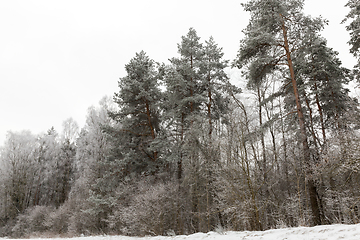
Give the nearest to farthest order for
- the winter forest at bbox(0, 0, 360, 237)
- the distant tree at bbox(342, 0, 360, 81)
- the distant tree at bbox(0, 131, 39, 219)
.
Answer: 1. the winter forest at bbox(0, 0, 360, 237)
2. the distant tree at bbox(342, 0, 360, 81)
3. the distant tree at bbox(0, 131, 39, 219)

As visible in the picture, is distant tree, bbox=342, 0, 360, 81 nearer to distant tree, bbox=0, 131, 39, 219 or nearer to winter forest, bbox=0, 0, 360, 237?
winter forest, bbox=0, 0, 360, 237

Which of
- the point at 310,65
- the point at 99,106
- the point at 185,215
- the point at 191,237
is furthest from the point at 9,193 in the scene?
the point at 310,65

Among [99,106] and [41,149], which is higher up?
[99,106]

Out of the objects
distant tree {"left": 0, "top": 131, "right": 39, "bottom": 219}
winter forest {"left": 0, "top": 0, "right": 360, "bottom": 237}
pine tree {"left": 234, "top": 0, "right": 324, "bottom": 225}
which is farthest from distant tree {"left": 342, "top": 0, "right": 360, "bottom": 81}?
distant tree {"left": 0, "top": 131, "right": 39, "bottom": 219}

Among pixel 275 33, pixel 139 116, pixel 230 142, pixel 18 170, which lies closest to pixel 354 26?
pixel 275 33

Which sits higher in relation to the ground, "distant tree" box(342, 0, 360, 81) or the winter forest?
"distant tree" box(342, 0, 360, 81)

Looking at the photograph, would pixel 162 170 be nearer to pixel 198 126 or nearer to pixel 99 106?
pixel 198 126

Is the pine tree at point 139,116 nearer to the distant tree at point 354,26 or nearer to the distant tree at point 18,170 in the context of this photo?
the distant tree at point 354,26

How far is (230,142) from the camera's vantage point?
1107 centimetres

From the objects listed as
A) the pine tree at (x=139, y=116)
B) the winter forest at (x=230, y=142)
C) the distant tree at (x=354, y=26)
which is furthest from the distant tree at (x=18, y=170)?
the distant tree at (x=354, y=26)

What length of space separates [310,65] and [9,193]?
118 feet

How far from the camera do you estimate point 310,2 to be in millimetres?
10062

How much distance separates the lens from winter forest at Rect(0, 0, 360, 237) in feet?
30.0

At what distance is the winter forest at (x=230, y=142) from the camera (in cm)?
915
